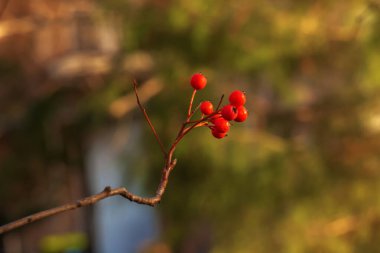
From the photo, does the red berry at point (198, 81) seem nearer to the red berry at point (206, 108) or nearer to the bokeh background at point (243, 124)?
the red berry at point (206, 108)

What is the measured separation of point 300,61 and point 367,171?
666 millimetres

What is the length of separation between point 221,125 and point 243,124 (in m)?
2.54

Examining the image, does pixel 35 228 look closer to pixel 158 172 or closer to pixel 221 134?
pixel 158 172

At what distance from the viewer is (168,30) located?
10.0 feet

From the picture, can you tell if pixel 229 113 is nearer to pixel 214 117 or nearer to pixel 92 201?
pixel 214 117

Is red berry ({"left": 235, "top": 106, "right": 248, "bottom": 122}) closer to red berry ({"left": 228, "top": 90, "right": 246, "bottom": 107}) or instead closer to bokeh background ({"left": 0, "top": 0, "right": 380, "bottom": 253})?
red berry ({"left": 228, "top": 90, "right": 246, "bottom": 107})

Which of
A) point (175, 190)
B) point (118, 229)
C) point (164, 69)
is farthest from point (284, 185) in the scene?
point (118, 229)

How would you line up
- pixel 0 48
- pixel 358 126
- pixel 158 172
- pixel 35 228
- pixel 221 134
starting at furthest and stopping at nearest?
pixel 35 228, pixel 0 48, pixel 358 126, pixel 158 172, pixel 221 134

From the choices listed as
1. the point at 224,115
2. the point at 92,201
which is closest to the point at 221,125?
the point at 224,115

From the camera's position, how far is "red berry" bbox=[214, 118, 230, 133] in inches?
24.2

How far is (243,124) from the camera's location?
3150mm

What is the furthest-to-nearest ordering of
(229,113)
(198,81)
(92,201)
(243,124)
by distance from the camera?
1. (243,124)
2. (198,81)
3. (229,113)
4. (92,201)

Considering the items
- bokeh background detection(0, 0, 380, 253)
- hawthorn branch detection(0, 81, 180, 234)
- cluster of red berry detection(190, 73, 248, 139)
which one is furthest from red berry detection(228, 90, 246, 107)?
bokeh background detection(0, 0, 380, 253)

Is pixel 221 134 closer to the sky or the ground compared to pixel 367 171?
closer to the ground
